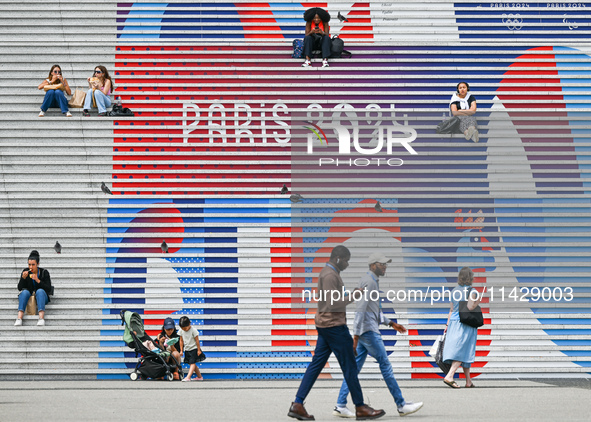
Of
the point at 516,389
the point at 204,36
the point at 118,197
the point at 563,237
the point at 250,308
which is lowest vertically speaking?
the point at 516,389

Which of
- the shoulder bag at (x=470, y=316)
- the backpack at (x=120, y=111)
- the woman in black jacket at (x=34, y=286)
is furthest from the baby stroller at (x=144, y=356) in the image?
the shoulder bag at (x=470, y=316)

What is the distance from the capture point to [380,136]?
48.1 feet

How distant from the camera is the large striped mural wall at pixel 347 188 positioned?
44.1 feet

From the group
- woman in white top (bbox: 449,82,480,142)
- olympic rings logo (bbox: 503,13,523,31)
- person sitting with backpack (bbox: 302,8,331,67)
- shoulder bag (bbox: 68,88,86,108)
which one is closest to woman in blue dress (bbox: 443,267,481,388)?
woman in white top (bbox: 449,82,480,142)

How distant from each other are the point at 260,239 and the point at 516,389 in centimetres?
549

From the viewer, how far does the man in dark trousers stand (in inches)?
321

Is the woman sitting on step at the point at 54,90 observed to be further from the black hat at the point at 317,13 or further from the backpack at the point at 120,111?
the black hat at the point at 317,13

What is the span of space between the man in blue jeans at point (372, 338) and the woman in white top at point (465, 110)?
6.15m

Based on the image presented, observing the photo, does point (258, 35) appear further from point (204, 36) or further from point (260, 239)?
point (260, 239)

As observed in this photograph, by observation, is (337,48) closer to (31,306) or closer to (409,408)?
(31,306)

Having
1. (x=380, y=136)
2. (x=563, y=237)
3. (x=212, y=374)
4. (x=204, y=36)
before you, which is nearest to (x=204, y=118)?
Answer: (x=204, y=36)

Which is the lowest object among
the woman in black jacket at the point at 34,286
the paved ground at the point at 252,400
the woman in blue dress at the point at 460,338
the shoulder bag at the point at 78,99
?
the paved ground at the point at 252,400

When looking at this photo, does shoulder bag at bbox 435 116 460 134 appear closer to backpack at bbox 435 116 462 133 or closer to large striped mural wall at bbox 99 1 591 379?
backpack at bbox 435 116 462 133

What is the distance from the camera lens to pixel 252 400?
1010 cm
